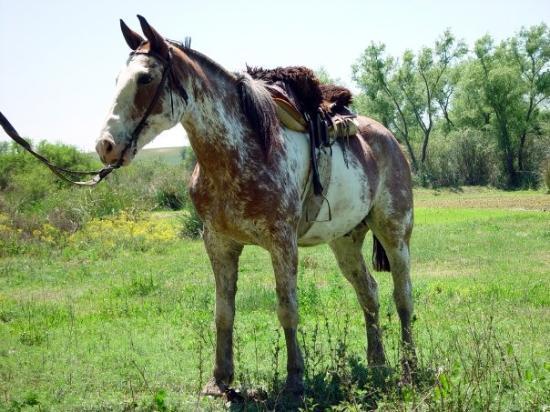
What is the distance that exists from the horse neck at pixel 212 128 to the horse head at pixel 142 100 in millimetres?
156

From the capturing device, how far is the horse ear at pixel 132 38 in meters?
4.87

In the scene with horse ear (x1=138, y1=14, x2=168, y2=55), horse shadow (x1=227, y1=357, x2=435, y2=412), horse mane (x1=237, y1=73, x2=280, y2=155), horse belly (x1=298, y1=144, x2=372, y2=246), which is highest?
horse ear (x1=138, y1=14, x2=168, y2=55)

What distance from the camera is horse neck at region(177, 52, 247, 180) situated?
198 inches

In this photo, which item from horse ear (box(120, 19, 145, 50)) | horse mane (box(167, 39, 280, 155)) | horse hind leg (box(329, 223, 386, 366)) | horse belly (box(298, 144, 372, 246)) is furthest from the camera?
horse hind leg (box(329, 223, 386, 366))

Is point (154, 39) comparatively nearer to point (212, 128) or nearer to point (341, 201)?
point (212, 128)

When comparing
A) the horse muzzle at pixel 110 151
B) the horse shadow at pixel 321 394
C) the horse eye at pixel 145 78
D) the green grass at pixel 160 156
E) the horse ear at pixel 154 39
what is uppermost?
the green grass at pixel 160 156

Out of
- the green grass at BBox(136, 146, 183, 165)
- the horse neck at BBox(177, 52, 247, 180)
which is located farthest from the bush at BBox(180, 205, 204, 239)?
the horse neck at BBox(177, 52, 247, 180)

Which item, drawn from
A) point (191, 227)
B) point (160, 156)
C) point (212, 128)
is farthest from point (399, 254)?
point (160, 156)

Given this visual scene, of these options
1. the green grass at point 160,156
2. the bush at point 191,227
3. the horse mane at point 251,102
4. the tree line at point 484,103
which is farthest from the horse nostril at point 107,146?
the tree line at point 484,103

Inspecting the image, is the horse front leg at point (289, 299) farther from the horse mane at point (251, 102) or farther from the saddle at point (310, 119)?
the horse mane at point (251, 102)

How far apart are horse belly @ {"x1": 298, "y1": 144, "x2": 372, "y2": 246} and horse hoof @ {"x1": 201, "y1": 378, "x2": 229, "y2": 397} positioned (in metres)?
1.35

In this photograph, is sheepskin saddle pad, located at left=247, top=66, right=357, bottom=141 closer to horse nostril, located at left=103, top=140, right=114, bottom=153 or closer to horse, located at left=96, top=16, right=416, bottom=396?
horse, located at left=96, top=16, right=416, bottom=396

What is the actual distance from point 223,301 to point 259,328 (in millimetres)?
2567

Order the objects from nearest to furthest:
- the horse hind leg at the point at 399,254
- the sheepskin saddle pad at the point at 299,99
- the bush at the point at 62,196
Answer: the sheepskin saddle pad at the point at 299,99 < the horse hind leg at the point at 399,254 < the bush at the point at 62,196
